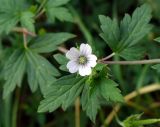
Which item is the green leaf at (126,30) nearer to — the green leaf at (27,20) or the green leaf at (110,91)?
the green leaf at (110,91)

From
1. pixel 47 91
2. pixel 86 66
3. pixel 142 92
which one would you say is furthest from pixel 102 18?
pixel 142 92

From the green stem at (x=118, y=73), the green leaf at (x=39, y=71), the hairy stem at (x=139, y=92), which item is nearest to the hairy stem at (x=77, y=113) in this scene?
the hairy stem at (x=139, y=92)

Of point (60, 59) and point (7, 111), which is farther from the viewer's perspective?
point (7, 111)

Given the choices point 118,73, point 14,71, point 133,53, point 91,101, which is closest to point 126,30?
point 133,53

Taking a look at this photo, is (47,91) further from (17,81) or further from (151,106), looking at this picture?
(151,106)

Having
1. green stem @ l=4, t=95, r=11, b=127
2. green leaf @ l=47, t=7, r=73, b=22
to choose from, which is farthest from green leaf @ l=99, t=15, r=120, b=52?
green stem @ l=4, t=95, r=11, b=127

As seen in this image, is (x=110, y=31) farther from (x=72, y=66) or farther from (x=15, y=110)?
(x=15, y=110)

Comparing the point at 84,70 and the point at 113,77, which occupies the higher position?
the point at 113,77
